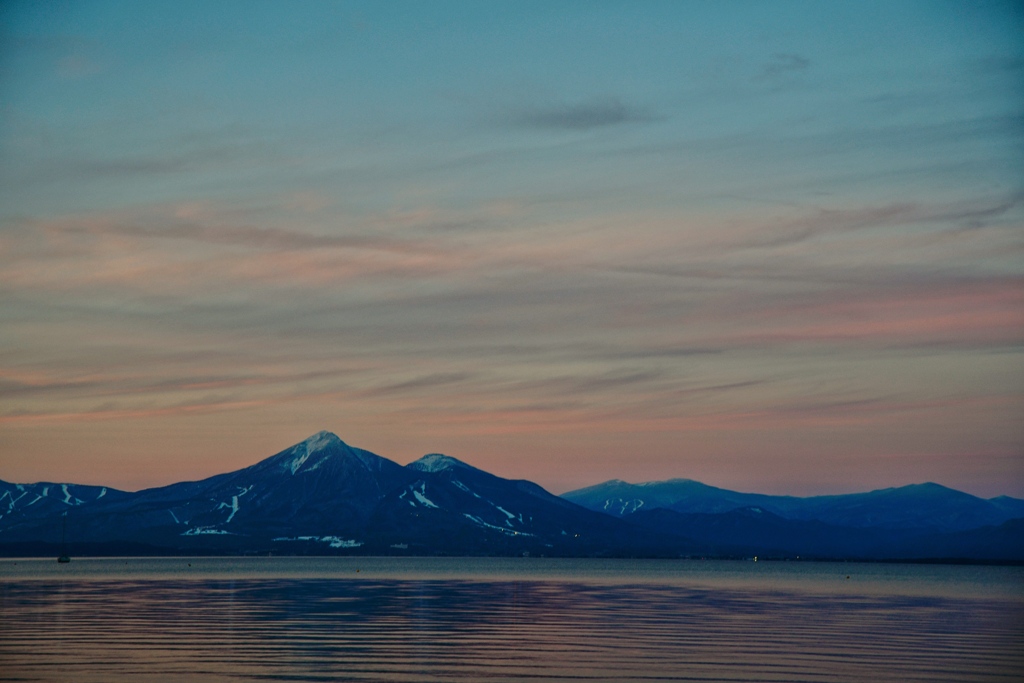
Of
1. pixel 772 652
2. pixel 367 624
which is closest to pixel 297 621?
pixel 367 624

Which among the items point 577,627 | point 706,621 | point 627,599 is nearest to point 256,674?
point 577,627

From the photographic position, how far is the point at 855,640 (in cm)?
7581

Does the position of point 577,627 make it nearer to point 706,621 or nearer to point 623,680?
point 706,621

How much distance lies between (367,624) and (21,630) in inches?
956

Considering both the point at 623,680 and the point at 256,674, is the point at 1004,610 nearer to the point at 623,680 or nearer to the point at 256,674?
the point at 623,680

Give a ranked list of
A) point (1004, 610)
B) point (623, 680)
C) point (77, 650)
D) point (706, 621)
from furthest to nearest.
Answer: point (1004, 610) < point (706, 621) < point (77, 650) < point (623, 680)

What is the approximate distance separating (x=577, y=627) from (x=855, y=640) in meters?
20.6

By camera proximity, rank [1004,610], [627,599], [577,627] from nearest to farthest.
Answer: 1. [577,627]
2. [1004,610]
3. [627,599]

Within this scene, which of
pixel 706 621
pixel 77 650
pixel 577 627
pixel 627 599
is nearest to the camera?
pixel 77 650

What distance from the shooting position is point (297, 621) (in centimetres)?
8938

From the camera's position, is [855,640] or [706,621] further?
[706,621]

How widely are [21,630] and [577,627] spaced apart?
129ft

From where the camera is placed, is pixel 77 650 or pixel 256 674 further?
pixel 77 650

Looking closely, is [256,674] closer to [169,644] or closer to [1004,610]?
[169,644]
